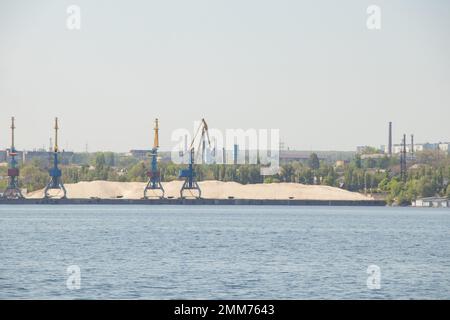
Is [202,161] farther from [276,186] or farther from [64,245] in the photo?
[64,245]

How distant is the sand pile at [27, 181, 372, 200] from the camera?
634 ft

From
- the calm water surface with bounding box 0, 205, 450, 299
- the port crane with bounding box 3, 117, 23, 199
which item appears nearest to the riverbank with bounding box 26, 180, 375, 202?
the port crane with bounding box 3, 117, 23, 199

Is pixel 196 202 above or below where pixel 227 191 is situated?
below

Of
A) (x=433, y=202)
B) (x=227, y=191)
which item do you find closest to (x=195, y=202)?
(x=227, y=191)

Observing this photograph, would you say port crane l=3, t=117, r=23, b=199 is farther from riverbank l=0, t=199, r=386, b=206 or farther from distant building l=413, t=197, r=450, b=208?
distant building l=413, t=197, r=450, b=208

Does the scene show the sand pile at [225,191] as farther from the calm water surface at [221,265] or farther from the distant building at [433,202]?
the calm water surface at [221,265]

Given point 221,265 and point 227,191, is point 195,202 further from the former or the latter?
point 221,265

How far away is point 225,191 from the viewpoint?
19650cm

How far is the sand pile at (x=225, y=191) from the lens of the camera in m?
193

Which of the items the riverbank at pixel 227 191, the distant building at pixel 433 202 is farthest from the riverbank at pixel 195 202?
the distant building at pixel 433 202

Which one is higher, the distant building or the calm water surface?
the calm water surface
